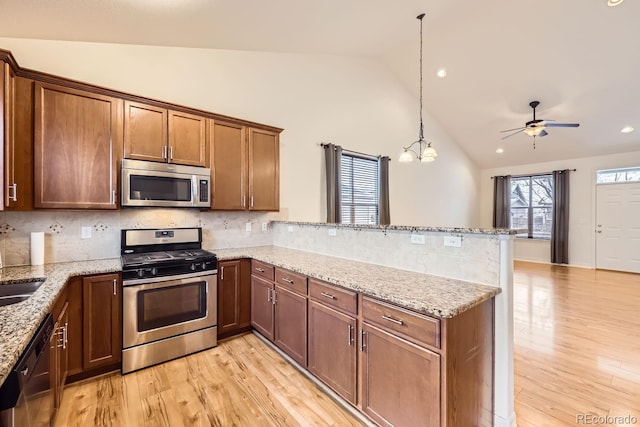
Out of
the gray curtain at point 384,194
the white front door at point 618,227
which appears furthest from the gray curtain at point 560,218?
the gray curtain at point 384,194

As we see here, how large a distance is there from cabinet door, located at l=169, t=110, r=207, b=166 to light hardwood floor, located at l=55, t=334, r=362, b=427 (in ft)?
6.27

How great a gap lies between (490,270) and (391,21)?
11.2 feet

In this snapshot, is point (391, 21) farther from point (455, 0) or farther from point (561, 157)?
point (561, 157)

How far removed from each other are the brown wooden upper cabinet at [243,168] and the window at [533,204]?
23.4 feet

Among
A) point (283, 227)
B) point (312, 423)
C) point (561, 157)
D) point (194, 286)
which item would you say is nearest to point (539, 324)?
point (312, 423)

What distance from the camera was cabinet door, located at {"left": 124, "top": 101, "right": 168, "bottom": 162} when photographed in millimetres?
2543

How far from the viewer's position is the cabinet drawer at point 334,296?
1.85 m

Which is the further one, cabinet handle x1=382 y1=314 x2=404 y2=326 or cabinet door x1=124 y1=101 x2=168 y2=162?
cabinet door x1=124 y1=101 x2=168 y2=162

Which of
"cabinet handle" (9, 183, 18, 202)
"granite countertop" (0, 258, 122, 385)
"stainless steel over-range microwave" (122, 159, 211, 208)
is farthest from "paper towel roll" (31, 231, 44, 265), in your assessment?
"stainless steel over-range microwave" (122, 159, 211, 208)

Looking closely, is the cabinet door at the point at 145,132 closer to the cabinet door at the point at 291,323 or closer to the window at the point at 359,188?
the cabinet door at the point at 291,323

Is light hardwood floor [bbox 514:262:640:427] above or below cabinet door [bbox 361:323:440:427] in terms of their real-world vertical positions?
below

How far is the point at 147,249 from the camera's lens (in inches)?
113

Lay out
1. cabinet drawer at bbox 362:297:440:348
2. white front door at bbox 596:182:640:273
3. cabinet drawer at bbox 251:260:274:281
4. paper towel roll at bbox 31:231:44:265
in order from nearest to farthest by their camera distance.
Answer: cabinet drawer at bbox 362:297:440:348, paper towel roll at bbox 31:231:44:265, cabinet drawer at bbox 251:260:274:281, white front door at bbox 596:182:640:273

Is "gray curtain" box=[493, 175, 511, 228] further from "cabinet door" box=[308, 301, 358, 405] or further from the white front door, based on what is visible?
"cabinet door" box=[308, 301, 358, 405]
